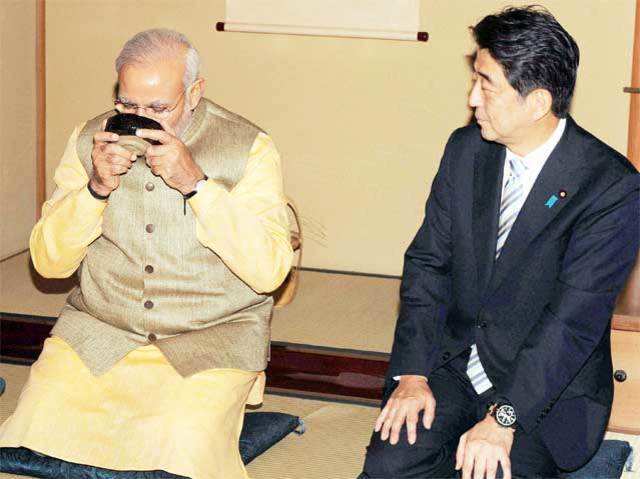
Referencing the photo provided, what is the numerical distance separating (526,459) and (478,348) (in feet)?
0.93

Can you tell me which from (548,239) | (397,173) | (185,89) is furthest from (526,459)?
(397,173)

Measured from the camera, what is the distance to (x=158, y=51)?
275cm

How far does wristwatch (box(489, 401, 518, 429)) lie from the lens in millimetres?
2521

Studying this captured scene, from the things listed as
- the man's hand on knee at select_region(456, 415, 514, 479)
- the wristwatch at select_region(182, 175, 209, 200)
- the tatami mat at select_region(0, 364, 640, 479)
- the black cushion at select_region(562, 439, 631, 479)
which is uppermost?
the wristwatch at select_region(182, 175, 209, 200)

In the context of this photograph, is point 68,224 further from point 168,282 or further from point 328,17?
point 328,17

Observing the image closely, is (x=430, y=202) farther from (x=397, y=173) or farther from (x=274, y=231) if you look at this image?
(x=397, y=173)

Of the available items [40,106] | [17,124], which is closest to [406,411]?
[17,124]

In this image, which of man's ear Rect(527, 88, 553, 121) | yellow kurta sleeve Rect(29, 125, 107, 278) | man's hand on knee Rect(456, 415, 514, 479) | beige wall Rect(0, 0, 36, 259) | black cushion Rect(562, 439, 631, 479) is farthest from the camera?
beige wall Rect(0, 0, 36, 259)

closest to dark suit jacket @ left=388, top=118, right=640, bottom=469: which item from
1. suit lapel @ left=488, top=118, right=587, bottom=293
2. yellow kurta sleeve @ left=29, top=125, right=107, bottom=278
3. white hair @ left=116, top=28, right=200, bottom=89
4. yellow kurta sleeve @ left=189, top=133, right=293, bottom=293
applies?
suit lapel @ left=488, top=118, right=587, bottom=293

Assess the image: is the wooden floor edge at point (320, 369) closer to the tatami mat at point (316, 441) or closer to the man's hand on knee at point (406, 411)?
the tatami mat at point (316, 441)

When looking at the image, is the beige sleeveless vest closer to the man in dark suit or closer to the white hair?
the white hair

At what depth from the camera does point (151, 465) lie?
2746mm

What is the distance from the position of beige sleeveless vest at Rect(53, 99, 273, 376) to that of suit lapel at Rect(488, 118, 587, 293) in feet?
2.30

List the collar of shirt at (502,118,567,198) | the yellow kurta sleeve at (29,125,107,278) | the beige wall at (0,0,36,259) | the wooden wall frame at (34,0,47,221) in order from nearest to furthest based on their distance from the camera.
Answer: the collar of shirt at (502,118,567,198) → the yellow kurta sleeve at (29,125,107,278) → the beige wall at (0,0,36,259) → the wooden wall frame at (34,0,47,221)
